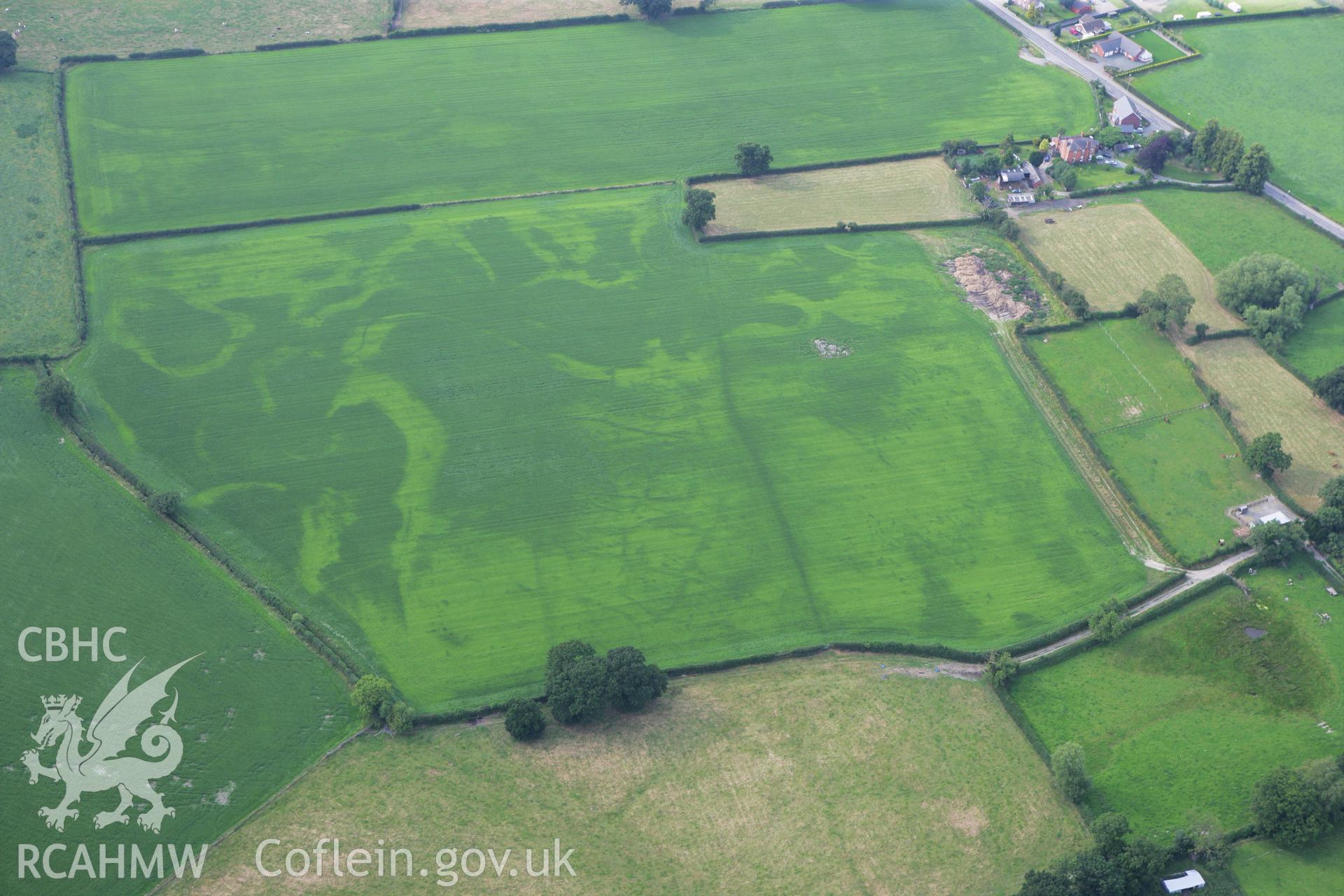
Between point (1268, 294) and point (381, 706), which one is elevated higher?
point (1268, 294)

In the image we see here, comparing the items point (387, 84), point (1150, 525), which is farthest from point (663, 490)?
point (387, 84)

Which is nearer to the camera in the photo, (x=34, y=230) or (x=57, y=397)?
(x=57, y=397)

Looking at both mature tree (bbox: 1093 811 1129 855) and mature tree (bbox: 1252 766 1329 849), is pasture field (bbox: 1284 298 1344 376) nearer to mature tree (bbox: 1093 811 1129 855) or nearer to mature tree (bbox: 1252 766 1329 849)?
mature tree (bbox: 1252 766 1329 849)

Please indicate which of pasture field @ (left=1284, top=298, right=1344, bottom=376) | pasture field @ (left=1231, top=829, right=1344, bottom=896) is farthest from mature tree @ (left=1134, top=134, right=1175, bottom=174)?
pasture field @ (left=1231, top=829, right=1344, bottom=896)

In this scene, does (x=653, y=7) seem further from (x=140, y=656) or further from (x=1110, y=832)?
(x=1110, y=832)

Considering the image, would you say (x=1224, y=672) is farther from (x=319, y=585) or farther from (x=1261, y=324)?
(x=319, y=585)

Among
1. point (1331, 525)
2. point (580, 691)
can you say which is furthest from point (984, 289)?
point (580, 691)
